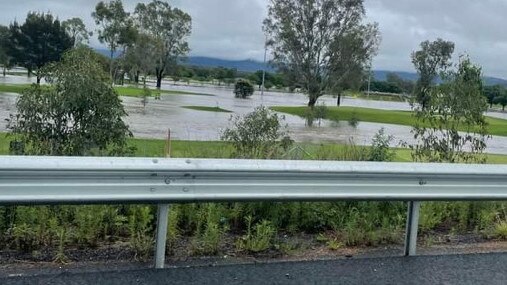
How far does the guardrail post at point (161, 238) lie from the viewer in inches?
178

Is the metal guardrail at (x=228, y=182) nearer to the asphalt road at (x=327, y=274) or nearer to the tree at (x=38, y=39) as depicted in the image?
the asphalt road at (x=327, y=274)

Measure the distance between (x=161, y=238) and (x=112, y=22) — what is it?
7244cm

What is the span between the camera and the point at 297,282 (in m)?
4.38

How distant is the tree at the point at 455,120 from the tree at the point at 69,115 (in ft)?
14.4

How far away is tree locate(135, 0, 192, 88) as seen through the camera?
7731 centimetres

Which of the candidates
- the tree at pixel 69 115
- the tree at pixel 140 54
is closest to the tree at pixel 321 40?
the tree at pixel 140 54

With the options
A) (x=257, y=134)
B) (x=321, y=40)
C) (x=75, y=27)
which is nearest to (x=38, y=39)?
(x=75, y=27)

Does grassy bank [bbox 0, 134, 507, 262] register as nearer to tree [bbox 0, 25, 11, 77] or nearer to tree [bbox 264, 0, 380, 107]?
tree [bbox 264, 0, 380, 107]

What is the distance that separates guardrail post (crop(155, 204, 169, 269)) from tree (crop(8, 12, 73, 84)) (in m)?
67.2

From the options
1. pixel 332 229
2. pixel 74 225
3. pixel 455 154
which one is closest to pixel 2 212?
pixel 74 225

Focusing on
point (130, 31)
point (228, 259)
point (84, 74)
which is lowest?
point (228, 259)

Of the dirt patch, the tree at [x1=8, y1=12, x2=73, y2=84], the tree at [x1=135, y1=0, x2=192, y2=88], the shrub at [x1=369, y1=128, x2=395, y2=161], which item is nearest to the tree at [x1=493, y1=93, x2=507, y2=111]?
the tree at [x1=135, y1=0, x2=192, y2=88]

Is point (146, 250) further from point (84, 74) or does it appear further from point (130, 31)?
point (130, 31)

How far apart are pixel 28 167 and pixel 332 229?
3029 millimetres
